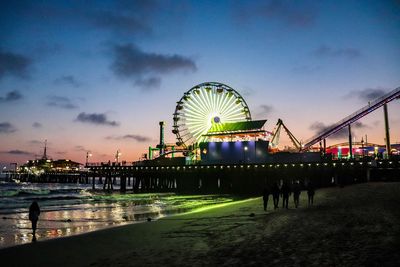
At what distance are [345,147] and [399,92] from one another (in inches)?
1986

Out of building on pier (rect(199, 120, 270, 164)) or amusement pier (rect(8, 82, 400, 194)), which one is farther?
building on pier (rect(199, 120, 270, 164))

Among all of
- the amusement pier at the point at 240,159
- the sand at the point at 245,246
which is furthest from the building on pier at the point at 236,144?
the sand at the point at 245,246

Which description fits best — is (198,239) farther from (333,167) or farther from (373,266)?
(333,167)

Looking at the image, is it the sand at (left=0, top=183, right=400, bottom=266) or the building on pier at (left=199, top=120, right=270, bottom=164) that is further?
the building on pier at (left=199, top=120, right=270, bottom=164)

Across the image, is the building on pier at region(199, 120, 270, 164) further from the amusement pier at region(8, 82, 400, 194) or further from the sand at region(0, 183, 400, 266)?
the sand at region(0, 183, 400, 266)

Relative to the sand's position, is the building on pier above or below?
above

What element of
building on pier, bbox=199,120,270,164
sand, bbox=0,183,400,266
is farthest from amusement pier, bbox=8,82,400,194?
sand, bbox=0,183,400,266

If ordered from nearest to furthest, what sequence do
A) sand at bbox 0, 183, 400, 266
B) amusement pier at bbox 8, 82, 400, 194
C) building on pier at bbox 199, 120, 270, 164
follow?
1. sand at bbox 0, 183, 400, 266
2. amusement pier at bbox 8, 82, 400, 194
3. building on pier at bbox 199, 120, 270, 164

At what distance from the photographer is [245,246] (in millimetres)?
9734

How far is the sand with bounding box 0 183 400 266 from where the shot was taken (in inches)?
309

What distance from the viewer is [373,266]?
261 inches

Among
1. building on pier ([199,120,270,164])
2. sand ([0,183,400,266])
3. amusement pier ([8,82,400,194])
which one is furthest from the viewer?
building on pier ([199,120,270,164])

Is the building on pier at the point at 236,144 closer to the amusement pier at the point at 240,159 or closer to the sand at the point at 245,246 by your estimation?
the amusement pier at the point at 240,159

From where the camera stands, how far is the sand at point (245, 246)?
25.8ft
